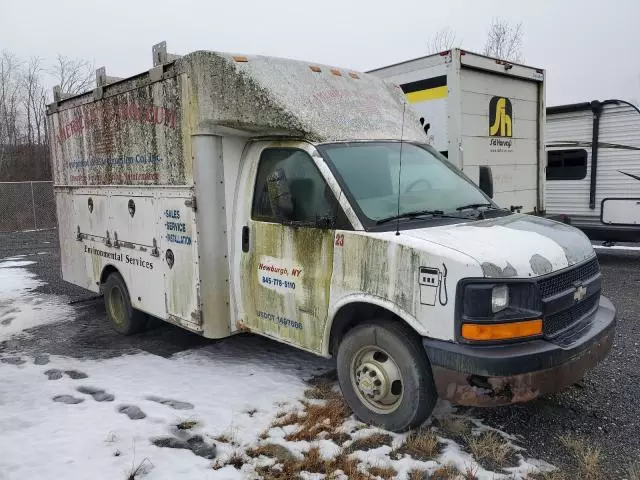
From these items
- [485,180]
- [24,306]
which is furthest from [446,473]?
[24,306]

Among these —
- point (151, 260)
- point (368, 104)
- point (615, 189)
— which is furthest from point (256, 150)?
point (615, 189)

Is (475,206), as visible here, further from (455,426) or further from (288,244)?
(455,426)

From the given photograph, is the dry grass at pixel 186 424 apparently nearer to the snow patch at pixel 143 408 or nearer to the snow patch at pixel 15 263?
the snow patch at pixel 143 408

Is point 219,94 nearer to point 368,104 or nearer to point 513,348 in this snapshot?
point 368,104

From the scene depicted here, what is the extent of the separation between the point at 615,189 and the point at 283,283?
26.4 ft

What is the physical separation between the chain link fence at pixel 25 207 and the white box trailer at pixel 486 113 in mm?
15280

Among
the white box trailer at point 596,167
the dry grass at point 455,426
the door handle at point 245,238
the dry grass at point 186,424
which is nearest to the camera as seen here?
the dry grass at point 455,426

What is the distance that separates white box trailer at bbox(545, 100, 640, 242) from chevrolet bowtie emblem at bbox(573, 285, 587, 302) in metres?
6.89

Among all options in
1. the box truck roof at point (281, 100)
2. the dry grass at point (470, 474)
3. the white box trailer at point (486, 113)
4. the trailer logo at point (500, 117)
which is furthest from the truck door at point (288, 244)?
the trailer logo at point (500, 117)

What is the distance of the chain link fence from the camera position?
18.8 metres

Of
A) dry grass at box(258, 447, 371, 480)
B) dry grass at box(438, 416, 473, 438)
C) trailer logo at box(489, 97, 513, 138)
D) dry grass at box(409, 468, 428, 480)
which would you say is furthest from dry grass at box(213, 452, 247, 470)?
trailer logo at box(489, 97, 513, 138)

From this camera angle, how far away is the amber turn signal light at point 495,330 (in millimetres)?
3285

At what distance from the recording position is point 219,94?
4551mm

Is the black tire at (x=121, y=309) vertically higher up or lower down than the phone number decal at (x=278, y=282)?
lower down
